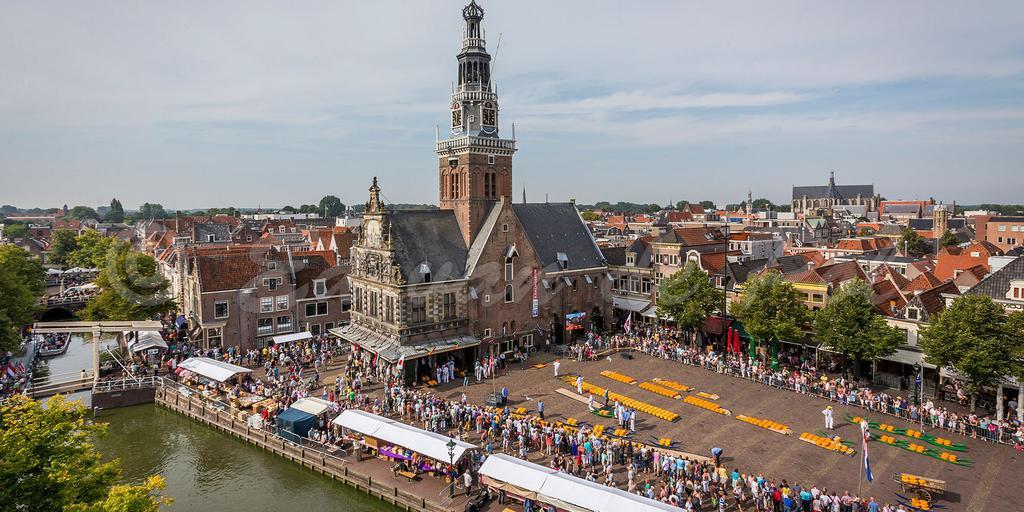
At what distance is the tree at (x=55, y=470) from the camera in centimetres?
1834

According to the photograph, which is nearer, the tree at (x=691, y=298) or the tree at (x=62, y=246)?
the tree at (x=691, y=298)

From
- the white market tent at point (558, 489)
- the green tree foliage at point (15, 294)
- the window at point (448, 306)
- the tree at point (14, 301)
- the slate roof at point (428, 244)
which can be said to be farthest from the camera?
the tree at point (14, 301)

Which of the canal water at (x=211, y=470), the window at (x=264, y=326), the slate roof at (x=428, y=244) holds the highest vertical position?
the slate roof at (x=428, y=244)

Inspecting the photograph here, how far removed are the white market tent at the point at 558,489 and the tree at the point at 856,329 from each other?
1000 inches

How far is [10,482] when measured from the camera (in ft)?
59.3

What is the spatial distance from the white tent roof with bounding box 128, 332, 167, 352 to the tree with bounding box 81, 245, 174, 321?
154 inches

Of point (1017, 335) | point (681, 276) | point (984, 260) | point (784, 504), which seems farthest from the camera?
point (984, 260)

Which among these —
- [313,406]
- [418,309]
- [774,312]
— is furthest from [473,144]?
Answer: [774,312]

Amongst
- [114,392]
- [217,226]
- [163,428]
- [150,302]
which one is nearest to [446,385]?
[163,428]

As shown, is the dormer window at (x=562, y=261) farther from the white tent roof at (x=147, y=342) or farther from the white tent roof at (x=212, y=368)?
the white tent roof at (x=147, y=342)

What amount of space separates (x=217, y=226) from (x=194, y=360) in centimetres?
8100

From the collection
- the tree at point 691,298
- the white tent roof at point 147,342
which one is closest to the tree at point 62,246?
the white tent roof at point 147,342

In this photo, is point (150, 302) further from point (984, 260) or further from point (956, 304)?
point (984, 260)

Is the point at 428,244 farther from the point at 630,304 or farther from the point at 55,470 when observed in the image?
the point at 55,470
